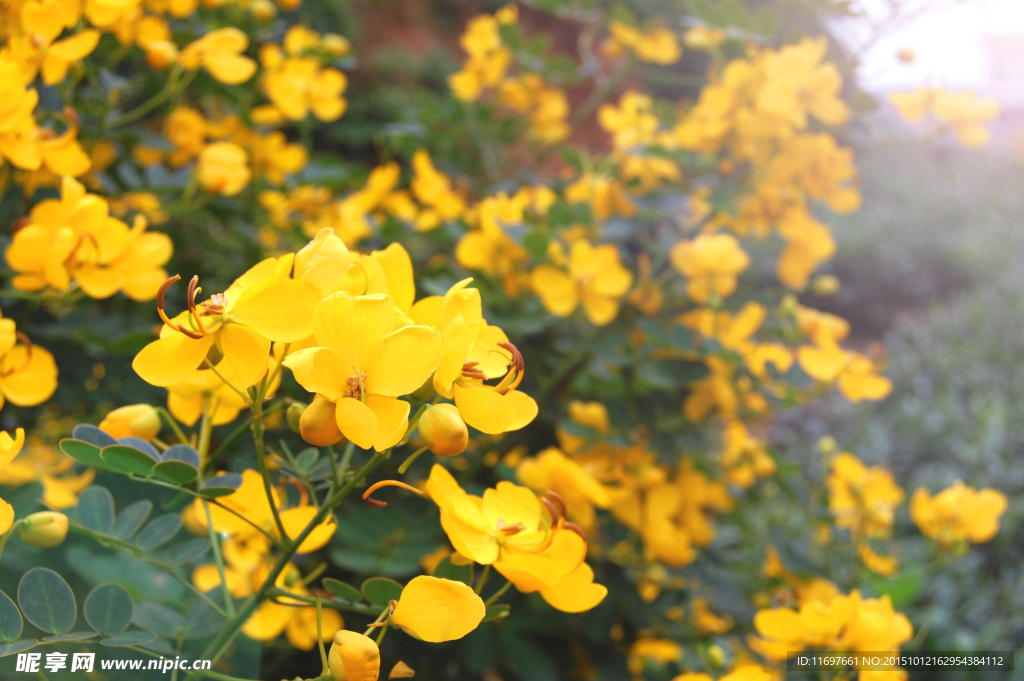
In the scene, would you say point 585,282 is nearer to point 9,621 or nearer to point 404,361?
point 404,361

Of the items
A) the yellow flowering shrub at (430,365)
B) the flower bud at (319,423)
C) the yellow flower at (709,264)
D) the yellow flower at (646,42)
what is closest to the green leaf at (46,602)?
the yellow flowering shrub at (430,365)

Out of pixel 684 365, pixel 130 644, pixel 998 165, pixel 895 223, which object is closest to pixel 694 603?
pixel 684 365

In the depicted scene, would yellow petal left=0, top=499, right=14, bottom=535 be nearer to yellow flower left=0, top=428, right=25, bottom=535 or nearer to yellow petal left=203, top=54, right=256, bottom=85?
yellow flower left=0, top=428, right=25, bottom=535

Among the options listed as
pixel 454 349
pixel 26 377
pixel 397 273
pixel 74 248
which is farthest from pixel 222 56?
pixel 454 349

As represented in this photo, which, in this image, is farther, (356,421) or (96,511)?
(96,511)

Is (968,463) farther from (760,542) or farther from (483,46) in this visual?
(483,46)

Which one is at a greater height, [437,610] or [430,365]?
[430,365]

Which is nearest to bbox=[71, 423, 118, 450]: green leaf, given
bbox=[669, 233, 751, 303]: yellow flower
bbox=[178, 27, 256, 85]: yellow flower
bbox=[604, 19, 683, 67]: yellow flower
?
bbox=[178, 27, 256, 85]: yellow flower
